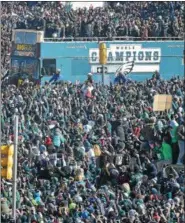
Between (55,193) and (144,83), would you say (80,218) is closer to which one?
(55,193)

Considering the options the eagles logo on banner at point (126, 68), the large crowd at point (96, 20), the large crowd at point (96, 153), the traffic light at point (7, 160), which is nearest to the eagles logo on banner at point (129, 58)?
the eagles logo on banner at point (126, 68)

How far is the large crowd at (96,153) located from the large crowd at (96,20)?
17.0 ft

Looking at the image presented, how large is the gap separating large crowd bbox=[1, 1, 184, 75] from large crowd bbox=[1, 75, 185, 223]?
5.18 meters

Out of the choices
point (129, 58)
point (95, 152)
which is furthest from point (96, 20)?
point (95, 152)

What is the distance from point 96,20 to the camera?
37375mm

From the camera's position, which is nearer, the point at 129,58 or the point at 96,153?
the point at 96,153

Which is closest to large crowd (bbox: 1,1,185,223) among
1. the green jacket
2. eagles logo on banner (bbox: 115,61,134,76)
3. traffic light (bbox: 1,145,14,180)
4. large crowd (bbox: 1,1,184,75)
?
the green jacket

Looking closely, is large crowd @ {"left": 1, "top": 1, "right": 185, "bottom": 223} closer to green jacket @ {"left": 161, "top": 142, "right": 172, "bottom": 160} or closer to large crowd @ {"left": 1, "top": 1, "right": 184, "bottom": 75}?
green jacket @ {"left": 161, "top": 142, "right": 172, "bottom": 160}

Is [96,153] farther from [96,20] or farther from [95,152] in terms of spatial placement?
[96,20]

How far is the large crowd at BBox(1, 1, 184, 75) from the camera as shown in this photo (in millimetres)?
36281

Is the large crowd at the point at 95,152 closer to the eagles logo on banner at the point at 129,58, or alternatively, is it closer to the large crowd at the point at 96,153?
the large crowd at the point at 96,153

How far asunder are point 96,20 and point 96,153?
12.3 metres

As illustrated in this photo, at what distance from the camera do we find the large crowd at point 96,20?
3628 cm

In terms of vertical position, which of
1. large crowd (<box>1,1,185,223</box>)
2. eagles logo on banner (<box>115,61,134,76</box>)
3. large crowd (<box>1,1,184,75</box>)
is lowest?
large crowd (<box>1,1,185,223</box>)
